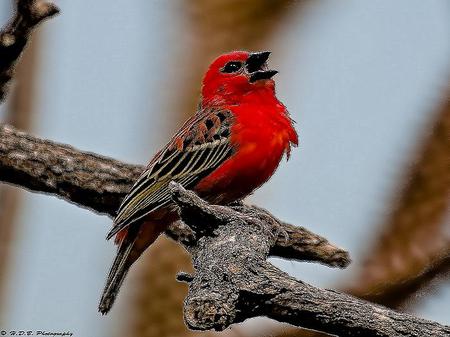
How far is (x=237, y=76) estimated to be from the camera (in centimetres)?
682

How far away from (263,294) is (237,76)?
2.39 meters

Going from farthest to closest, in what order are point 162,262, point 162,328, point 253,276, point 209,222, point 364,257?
point 162,262
point 162,328
point 364,257
point 209,222
point 253,276

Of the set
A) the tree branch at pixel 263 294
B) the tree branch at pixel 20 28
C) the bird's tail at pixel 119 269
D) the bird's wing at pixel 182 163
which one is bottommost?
the tree branch at pixel 263 294

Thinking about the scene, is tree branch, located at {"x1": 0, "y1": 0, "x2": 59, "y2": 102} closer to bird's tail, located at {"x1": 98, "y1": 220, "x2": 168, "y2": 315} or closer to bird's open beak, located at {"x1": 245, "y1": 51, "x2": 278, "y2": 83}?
bird's tail, located at {"x1": 98, "y1": 220, "x2": 168, "y2": 315}

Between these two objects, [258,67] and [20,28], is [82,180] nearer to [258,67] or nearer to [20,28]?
→ [258,67]

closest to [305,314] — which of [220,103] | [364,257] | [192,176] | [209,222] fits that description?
[209,222]

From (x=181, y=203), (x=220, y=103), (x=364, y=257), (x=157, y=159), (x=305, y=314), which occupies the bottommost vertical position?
(x=305, y=314)

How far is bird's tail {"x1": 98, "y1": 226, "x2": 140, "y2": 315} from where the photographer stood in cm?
658

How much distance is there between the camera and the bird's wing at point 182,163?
6.34 m

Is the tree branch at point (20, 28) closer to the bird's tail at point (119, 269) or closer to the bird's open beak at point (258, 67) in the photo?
the bird's tail at point (119, 269)

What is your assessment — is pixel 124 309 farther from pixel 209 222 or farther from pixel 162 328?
pixel 209 222

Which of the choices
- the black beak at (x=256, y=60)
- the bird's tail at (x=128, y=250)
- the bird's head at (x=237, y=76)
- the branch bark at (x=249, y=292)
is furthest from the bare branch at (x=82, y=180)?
the branch bark at (x=249, y=292)

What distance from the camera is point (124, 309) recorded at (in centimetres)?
651

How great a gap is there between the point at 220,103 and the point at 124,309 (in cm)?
144
